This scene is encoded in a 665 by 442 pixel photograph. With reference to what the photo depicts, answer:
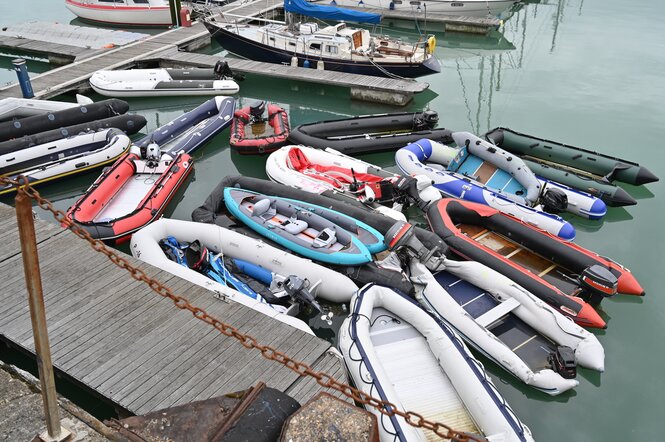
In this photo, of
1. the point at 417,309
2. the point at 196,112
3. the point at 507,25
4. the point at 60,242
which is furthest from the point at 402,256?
the point at 507,25

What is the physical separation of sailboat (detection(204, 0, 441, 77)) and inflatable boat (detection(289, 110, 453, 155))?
11.9 feet

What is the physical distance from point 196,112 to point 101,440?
1084 cm

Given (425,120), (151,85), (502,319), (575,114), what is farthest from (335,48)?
(502,319)

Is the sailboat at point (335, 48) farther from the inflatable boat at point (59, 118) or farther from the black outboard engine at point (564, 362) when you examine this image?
the black outboard engine at point (564, 362)

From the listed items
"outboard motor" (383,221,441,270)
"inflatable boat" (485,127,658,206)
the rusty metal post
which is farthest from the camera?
"inflatable boat" (485,127,658,206)

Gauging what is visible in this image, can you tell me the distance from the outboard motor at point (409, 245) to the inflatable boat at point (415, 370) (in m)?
0.91

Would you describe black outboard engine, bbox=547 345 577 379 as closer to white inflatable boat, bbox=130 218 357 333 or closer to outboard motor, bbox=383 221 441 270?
outboard motor, bbox=383 221 441 270

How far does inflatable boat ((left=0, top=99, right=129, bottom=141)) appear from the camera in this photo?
1125 cm

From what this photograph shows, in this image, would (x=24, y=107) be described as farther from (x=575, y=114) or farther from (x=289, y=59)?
(x=575, y=114)

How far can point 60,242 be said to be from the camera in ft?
24.8

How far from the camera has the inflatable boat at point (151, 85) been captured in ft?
48.6

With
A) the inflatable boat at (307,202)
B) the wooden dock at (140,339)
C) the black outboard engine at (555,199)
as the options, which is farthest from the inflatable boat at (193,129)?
the black outboard engine at (555,199)

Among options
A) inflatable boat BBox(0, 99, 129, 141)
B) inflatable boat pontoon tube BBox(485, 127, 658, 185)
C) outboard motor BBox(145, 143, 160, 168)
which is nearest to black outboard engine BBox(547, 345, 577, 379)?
inflatable boat pontoon tube BBox(485, 127, 658, 185)

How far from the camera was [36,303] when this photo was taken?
2.84 meters
